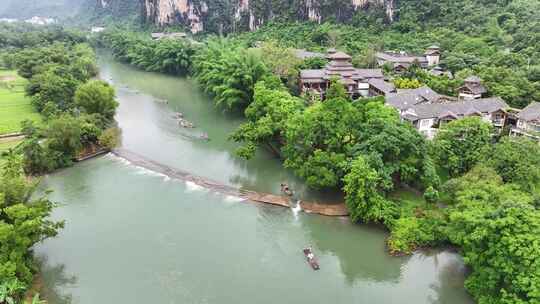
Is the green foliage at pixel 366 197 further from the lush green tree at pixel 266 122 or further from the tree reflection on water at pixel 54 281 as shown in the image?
the tree reflection on water at pixel 54 281

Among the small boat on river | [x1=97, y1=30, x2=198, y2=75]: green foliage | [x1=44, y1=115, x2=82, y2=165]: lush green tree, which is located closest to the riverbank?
[x1=44, y1=115, x2=82, y2=165]: lush green tree

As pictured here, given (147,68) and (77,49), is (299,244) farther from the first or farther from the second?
(77,49)

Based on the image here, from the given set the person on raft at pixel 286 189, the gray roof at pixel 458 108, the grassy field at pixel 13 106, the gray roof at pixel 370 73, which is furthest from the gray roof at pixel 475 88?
the grassy field at pixel 13 106

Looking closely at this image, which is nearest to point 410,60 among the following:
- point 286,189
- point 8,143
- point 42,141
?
point 286,189

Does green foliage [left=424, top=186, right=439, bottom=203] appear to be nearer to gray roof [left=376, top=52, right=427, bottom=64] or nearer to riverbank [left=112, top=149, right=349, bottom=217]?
riverbank [left=112, top=149, right=349, bottom=217]

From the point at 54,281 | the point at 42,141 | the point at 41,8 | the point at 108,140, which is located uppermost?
the point at 41,8

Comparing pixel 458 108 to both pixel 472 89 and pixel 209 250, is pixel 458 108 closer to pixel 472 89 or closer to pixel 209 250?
pixel 472 89
